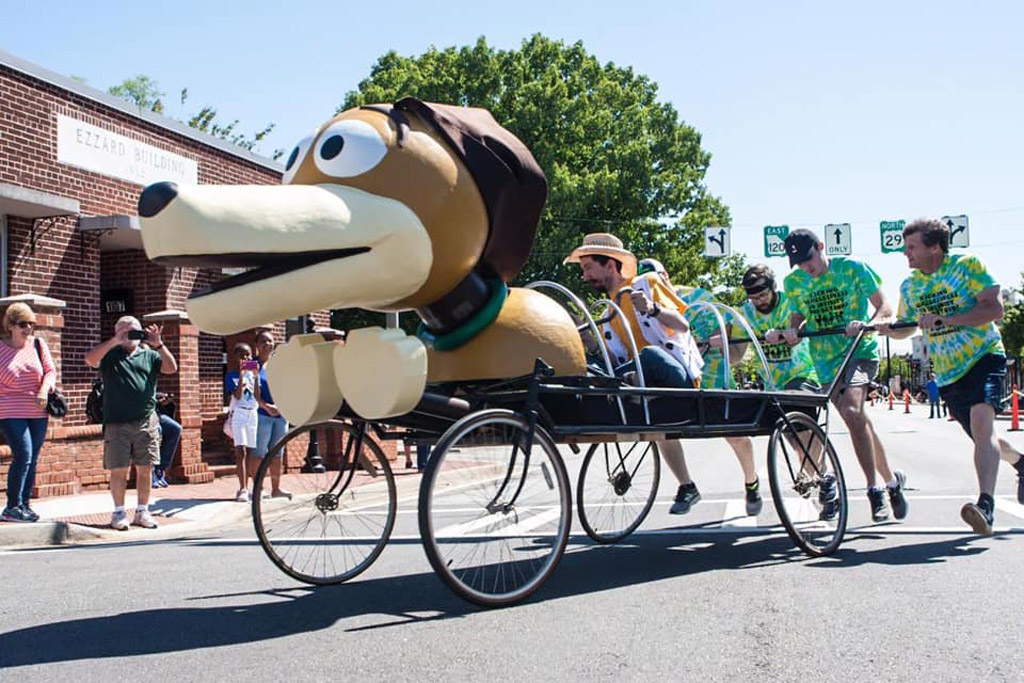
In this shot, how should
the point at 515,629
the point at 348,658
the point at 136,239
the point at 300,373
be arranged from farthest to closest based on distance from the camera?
the point at 136,239 < the point at 300,373 < the point at 515,629 < the point at 348,658

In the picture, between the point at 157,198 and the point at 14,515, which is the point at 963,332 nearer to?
the point at 157,198

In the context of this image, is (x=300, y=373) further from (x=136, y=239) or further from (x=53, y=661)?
(x=136, y=239)

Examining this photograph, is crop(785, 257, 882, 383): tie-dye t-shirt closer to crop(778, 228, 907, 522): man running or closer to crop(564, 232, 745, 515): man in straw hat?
crop(778, 228, 907, 522): man running

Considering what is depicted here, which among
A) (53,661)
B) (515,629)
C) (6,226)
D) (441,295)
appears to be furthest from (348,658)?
(6,226)

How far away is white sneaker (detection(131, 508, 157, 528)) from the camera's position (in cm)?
919

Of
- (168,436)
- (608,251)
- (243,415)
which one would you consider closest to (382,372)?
(608,251)

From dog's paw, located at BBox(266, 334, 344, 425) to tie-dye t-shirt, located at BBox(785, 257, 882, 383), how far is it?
12.8ft

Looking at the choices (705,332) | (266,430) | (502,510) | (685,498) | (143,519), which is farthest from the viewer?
(266,430)

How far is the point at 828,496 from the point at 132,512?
6.36 metres

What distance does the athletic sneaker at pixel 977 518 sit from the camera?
6.88m

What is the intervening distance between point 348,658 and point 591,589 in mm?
1725

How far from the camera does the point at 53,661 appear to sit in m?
4.17

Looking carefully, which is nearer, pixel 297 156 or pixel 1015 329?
pixel 297 156

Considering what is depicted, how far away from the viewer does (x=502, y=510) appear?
5344 millimetres
